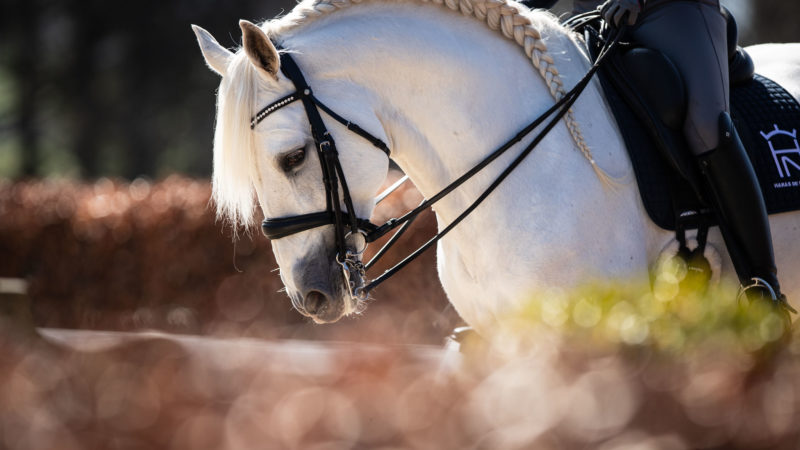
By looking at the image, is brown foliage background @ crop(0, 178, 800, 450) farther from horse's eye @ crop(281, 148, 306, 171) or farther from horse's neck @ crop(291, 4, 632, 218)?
horse's neck @ crop(291, 4, 632, 218)

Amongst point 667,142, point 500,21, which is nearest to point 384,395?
point 667,142

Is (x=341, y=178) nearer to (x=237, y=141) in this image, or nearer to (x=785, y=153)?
(x=237, y=141)

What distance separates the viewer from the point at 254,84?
2992 mm

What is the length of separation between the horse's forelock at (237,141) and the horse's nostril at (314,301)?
14.4 inches

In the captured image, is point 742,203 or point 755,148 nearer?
point 742,203

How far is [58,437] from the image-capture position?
109cm

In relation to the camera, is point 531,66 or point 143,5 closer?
point 531,66

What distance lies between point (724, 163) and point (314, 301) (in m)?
1.65

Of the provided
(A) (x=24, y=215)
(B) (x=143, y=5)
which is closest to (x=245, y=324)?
(A) (x=24, y=215)

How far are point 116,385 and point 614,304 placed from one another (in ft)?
3.57

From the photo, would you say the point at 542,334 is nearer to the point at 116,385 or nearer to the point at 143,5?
the point at 116,385

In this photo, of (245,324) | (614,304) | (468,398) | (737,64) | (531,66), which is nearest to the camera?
(468,398)

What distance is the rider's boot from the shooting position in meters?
3.04

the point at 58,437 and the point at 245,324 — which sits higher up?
the point at 58,437
